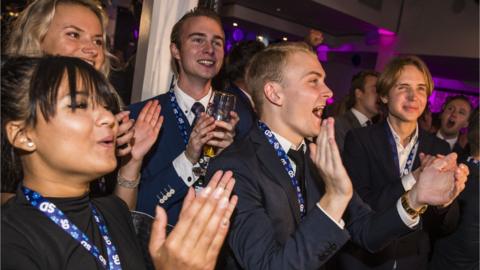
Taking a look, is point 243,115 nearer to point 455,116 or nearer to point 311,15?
point 455,116

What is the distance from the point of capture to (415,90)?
2.43 metres

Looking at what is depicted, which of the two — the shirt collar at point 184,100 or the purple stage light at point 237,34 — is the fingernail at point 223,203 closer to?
the shirt collar at point 184,100

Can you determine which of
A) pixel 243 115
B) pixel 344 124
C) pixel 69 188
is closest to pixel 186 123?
pixel 243 115

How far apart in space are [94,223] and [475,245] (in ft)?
7.10

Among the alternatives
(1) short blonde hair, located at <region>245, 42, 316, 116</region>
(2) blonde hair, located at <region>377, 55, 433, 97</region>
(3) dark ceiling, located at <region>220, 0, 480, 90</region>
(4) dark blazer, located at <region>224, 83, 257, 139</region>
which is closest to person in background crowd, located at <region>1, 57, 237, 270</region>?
(1) short blonde hair, located at <region>245, 42, 316, 116</region>

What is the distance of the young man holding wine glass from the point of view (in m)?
1.84

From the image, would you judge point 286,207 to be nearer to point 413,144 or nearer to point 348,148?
point 348,148

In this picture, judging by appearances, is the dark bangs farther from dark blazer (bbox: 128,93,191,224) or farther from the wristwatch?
the wristwatch

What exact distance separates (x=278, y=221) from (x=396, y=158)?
1.21m

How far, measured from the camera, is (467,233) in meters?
2.29

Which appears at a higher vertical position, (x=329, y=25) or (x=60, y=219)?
(x=329, y=25)

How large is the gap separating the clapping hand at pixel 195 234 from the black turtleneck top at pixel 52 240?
192mm

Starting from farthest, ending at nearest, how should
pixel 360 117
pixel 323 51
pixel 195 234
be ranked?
pixel 323 51 < pixel 360 117 < pixel 195 234

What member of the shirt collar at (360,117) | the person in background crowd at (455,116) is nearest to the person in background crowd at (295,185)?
the shirt collar at (360,117)
